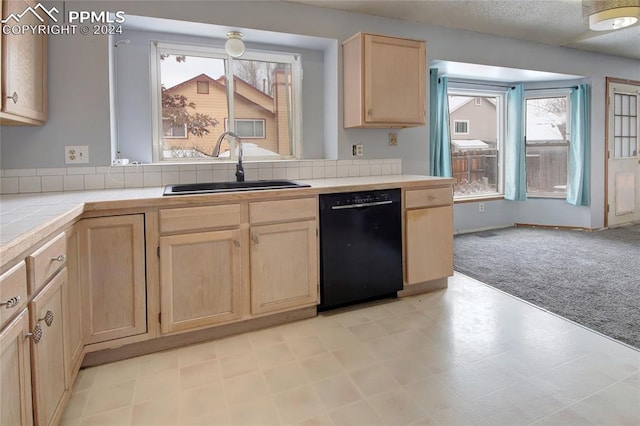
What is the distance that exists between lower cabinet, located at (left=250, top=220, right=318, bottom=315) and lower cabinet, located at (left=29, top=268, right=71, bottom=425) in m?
0.98

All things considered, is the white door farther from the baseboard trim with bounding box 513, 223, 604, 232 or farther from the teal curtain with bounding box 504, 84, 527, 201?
the teal curtain with bounding box 504, 84, 527, 201

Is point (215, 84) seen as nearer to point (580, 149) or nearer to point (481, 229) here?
point (481, 229)

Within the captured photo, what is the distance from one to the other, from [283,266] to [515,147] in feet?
13.7

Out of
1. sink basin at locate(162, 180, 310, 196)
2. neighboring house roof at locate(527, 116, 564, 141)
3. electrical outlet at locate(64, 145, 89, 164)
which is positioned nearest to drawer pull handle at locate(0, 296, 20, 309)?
sink basin at locate(162, 180, 310, 196)

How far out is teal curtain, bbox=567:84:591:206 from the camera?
494 centimetres

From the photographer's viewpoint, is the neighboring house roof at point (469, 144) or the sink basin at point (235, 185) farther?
the neighboring house roof at point (469, 144)

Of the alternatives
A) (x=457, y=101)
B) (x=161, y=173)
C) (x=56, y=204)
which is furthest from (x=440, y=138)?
(x=56, y=204)

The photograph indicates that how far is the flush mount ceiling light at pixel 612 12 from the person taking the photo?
287 cm

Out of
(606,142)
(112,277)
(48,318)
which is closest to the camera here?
(48,318)

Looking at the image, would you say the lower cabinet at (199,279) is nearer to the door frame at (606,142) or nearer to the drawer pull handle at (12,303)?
the drawer pull handle at (12,303)

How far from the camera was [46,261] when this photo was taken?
1.31 metres

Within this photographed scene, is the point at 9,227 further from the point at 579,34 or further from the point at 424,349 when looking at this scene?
the point at 579,34

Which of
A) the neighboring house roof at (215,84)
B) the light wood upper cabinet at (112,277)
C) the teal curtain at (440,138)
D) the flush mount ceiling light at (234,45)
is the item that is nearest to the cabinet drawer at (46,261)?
the light wood upper cabinet at (112,277)

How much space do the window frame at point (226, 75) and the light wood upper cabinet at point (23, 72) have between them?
2.31ft
